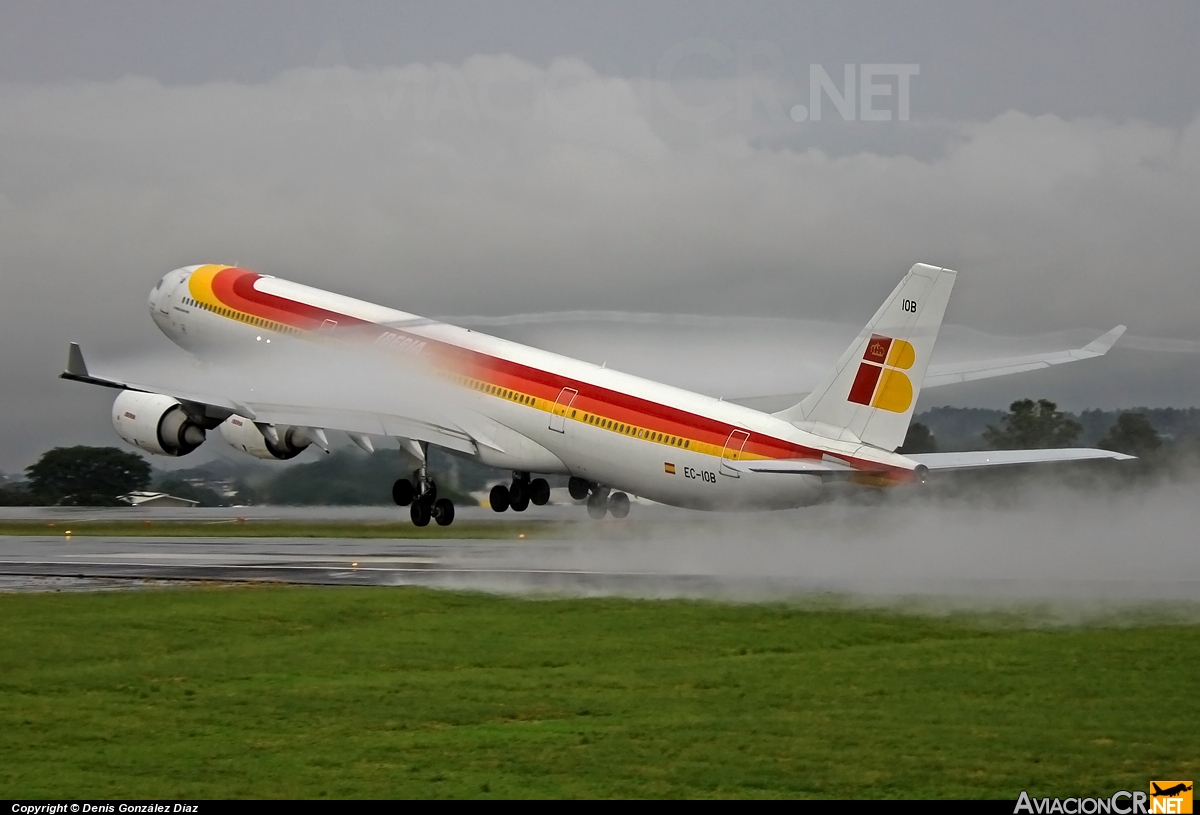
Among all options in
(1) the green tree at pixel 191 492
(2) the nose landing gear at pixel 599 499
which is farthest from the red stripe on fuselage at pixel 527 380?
(1) the green tree at pixel 191 492

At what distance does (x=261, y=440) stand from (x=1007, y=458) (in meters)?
24.3

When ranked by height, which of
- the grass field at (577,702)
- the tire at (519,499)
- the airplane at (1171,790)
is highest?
the tire at (519,499)

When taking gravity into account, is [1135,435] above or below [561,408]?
below

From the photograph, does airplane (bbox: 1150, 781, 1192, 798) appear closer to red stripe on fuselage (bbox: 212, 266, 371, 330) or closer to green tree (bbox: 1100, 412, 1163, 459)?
red stripe on fuselage (bbox: 212, 266, 371, 330)

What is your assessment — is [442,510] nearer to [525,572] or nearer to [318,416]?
[318,416]

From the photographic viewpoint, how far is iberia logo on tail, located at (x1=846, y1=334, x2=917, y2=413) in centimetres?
3797

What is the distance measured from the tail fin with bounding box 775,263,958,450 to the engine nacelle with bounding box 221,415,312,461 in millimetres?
18385

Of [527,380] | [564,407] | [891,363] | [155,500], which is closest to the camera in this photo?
[891,363]

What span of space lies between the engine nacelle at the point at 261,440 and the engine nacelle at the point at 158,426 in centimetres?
145

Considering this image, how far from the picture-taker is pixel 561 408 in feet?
149

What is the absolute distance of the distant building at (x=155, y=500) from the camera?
83.1 m

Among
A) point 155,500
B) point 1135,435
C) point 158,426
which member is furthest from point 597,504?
point 155,500

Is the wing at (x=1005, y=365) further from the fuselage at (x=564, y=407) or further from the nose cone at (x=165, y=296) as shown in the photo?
the nose cone at (x=165, y=296)

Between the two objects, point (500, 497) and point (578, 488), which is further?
point (500, 497)
